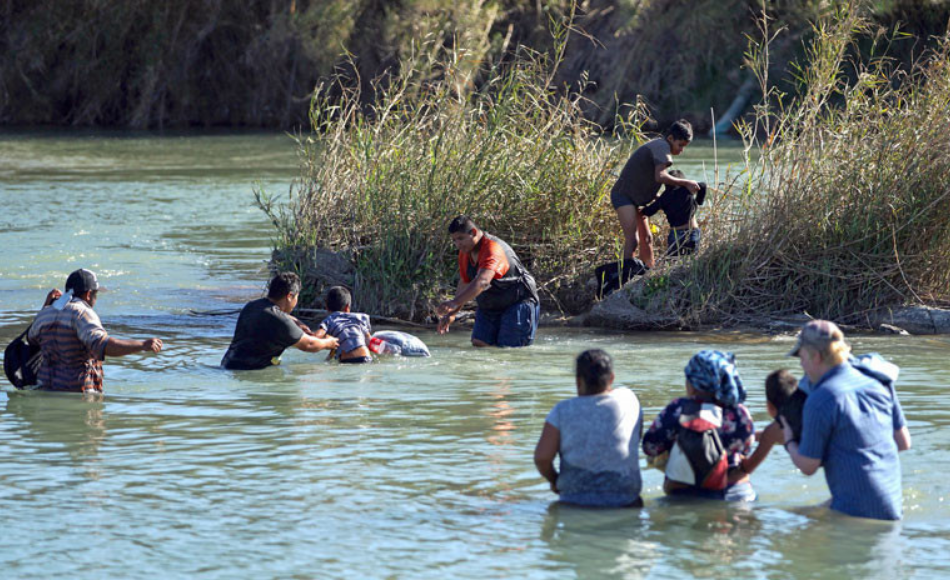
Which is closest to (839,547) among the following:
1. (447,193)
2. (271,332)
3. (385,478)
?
(385,478)

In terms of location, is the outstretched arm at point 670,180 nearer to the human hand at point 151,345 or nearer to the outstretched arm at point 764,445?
the human hand at point 151,345

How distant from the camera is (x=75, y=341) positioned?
30.7 feet

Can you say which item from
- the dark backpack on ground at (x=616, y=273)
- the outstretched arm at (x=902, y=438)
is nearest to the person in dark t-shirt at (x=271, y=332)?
the dark backpack on ground at (x=616, y=273)

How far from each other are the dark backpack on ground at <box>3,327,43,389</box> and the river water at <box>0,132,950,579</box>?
0.58ft

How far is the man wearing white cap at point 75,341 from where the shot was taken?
9.08 metres

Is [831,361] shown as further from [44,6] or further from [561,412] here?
[44,6]

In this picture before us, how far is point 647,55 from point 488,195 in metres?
23.1

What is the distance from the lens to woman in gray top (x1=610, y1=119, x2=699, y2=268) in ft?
41.1

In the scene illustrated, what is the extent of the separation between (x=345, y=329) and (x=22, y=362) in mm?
2520

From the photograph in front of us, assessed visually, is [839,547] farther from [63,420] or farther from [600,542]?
[63,420]

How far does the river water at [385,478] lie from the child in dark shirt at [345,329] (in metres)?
0.17

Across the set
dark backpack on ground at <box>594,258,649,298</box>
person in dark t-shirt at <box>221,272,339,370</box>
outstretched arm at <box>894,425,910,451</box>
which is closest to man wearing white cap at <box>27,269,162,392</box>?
person in dark t-shirt at <box>221,272,339,370</box>

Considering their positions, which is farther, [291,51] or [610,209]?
[291,51]

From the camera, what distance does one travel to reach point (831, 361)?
6.02 metres
